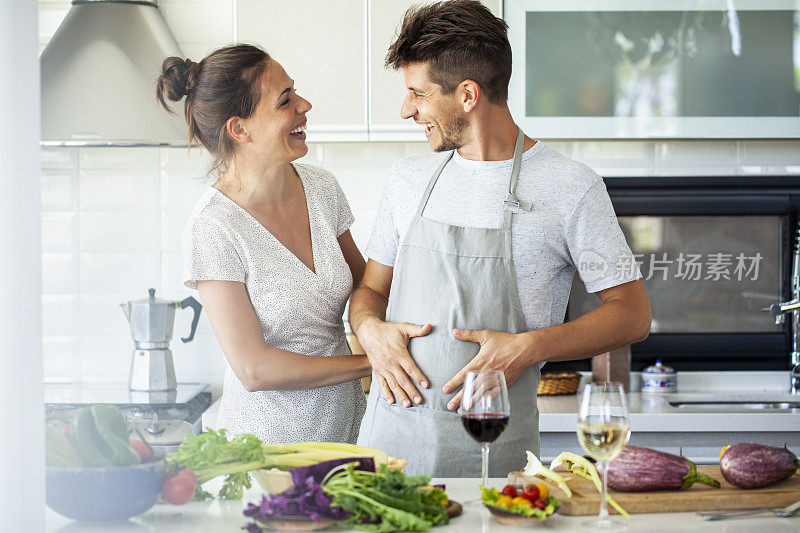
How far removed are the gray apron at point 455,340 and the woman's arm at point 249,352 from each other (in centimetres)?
16

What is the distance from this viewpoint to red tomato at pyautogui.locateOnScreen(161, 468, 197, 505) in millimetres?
1054

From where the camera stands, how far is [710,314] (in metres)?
2.60

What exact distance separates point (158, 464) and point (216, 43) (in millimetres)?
1915

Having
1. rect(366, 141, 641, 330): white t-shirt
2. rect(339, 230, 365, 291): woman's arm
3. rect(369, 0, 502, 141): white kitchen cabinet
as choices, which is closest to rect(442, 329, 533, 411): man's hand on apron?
rect(366, 141, 641, 330): white t-shirt

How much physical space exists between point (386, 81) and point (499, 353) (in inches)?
48.0

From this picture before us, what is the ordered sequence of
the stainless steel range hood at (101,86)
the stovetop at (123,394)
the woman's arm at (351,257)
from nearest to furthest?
the woman's arm at (351,257) < the stainless steel range hood at (101,86) < the stovetop at (123,394)

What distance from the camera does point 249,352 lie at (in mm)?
1536

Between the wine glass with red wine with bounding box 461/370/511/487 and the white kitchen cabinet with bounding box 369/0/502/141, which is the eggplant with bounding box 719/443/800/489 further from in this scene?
the white kitchen cabinet with bounding box 369/0/502/141

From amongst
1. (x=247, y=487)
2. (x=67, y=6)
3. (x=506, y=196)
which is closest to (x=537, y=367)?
(x=506, y=196)

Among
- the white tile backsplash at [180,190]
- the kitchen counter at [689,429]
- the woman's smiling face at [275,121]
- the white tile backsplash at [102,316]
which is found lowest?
the kitchen counter at [689,429]

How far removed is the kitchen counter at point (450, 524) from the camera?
102 cm

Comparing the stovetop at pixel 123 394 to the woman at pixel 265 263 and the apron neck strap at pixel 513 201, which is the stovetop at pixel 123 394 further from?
the apron neck strap at pixel 513 201

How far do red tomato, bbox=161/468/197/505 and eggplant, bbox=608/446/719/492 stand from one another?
1.80 feet

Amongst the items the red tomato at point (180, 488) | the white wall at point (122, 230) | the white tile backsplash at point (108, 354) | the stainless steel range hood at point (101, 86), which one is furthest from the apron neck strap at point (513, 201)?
the white tile backsplash at point (108, 354)
